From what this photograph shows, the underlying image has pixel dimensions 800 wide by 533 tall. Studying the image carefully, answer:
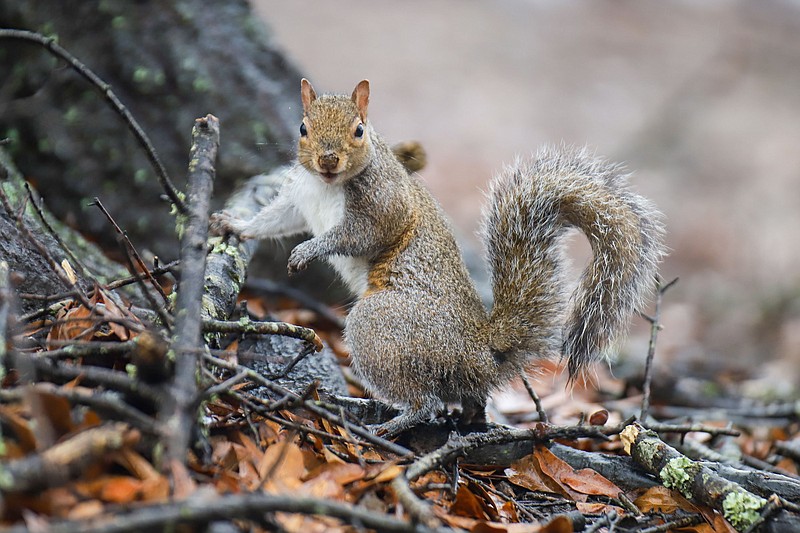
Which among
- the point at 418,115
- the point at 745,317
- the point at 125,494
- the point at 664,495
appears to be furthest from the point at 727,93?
the point at 125,494

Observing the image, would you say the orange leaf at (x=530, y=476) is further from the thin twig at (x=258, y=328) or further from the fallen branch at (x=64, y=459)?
the fallen branch at (x=64, y=459)

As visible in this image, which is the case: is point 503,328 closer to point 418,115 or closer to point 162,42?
point 162,42

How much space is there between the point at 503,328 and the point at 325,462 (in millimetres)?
1070

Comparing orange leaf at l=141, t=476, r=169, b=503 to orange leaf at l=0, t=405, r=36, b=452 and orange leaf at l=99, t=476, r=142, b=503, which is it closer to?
orange leaf at l=99, t=476, r=142, b=503

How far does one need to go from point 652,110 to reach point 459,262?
10.6 m

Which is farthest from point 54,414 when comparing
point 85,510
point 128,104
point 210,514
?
point 128,104

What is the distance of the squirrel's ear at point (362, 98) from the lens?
317 centimetres

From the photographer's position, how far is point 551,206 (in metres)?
2.94

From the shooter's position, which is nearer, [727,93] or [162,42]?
[162,42]

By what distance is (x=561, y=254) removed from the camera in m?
3.07

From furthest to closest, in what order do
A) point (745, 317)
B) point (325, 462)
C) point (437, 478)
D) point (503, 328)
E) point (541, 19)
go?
point (541, 19) < point (745, 317) < point (503, 328) < point (437, 478) < point (325, 462)

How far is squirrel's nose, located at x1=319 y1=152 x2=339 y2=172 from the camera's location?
3029mm

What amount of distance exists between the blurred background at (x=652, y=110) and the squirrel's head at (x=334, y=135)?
9.52ft

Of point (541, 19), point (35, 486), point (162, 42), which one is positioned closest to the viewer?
point (35, 486)
